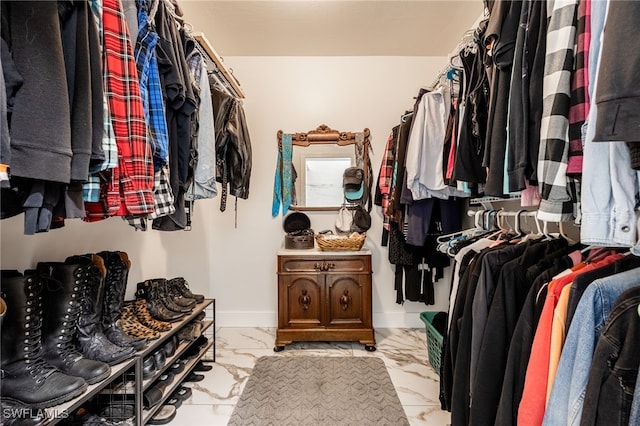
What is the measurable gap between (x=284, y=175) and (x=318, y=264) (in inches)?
35.0

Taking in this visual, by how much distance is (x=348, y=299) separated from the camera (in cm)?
246

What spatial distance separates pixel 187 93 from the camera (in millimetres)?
1353

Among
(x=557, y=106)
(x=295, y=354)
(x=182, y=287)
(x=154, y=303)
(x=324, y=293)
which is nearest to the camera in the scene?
(x=557, y=106)

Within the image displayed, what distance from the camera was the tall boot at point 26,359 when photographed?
96 centimetres

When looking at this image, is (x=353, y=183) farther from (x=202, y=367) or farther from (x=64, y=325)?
(x=64, y=325)

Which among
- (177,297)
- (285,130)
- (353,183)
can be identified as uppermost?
(285,130)

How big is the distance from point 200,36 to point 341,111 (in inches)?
59.7

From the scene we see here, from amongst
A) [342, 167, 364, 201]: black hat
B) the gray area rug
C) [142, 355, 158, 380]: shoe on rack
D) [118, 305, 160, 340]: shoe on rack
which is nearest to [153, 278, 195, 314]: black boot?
[118, 305, 160, 340]: shoe on rack

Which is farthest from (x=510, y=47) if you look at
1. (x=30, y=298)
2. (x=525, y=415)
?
(x=30, y=298)

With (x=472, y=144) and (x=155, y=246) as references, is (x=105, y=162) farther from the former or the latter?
(x=155, y=246)

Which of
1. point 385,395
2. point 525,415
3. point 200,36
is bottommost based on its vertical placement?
point 385,395

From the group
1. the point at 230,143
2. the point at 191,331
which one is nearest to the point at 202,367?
the point at 191,331

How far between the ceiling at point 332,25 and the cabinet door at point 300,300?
1.86m

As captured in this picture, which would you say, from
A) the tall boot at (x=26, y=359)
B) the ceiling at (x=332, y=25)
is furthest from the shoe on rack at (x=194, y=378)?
the ceiling at (x=332, y=25)
